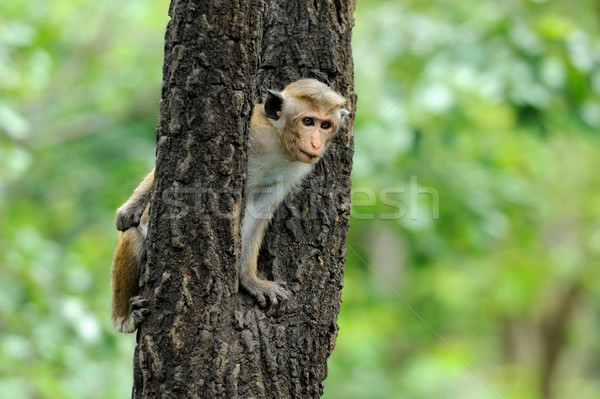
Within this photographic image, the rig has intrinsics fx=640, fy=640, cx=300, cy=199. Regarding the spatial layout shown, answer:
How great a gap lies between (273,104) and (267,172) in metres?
0.58

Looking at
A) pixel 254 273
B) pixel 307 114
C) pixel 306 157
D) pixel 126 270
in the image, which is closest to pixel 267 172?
pixel 306 157

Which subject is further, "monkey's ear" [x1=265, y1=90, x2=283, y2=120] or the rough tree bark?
"monkey's ear" [x1=265, y1=90, x2=283, y2=120]

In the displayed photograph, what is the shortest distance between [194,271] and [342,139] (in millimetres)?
1519

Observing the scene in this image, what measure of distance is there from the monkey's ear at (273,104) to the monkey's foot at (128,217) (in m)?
1.09

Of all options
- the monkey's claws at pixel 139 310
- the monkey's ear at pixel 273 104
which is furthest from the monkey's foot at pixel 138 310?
the monkey's ear at pixel 273 104

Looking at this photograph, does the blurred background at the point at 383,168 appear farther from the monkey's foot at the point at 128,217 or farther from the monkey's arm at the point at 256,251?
the monkey's arm at the point at 256,251

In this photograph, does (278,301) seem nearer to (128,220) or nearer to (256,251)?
(256,251)

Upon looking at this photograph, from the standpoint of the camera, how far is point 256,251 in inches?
167

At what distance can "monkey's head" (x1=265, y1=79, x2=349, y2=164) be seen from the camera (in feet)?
13.7

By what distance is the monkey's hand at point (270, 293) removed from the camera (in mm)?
3523

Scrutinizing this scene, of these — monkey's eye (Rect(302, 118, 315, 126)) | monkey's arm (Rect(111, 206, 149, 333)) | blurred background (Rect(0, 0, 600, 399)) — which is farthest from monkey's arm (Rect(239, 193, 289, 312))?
blurred background (Rect(0, 0, 600, 399))

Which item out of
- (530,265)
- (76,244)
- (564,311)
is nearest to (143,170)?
(76,244)

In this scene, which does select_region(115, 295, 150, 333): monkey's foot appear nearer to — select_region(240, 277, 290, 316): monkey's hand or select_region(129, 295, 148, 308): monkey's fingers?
select_region(129, 295, 148, 308): monkey's fingers

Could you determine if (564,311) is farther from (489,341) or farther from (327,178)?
(327,178)
